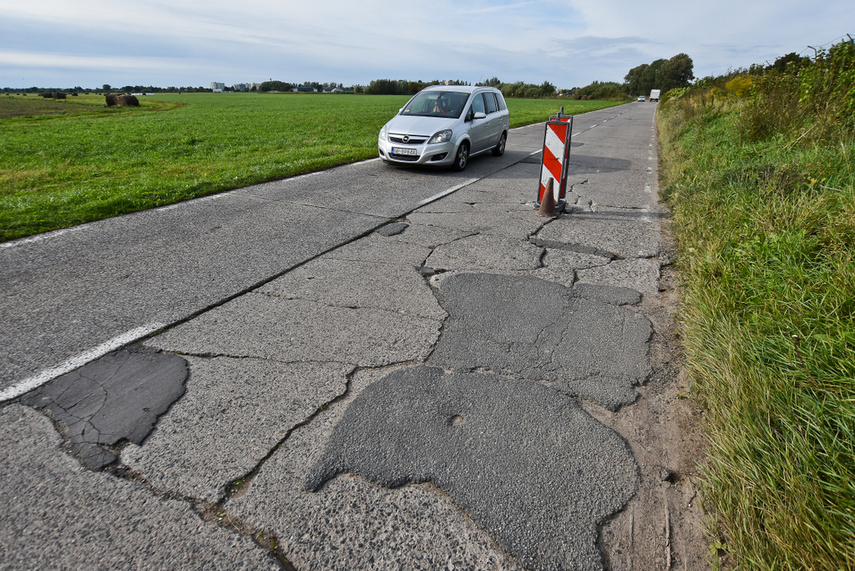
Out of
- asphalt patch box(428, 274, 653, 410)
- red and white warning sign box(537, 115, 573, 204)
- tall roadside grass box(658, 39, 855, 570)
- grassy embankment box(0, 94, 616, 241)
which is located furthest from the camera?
grassy embankment box(0, 94, 616, 241)

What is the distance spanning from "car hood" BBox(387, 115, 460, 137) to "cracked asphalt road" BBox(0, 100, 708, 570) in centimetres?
496

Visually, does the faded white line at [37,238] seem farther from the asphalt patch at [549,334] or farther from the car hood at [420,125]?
the car hood at [420,125]

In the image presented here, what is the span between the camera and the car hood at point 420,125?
1033 centimetres

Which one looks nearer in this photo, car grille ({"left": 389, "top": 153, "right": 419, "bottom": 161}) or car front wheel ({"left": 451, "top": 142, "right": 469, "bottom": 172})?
car grille ({"left": 389, "top": 153, "right": 419, "bottom": 161})

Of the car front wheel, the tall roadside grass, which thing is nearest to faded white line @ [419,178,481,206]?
the car front wheel

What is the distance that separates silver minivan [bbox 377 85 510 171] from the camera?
10.2m

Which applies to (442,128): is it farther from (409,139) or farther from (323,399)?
(323,399)

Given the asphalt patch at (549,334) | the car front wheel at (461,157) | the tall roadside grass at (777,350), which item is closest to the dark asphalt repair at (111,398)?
the asphalt patch at (549,334)

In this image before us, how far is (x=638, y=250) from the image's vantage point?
5910 mm

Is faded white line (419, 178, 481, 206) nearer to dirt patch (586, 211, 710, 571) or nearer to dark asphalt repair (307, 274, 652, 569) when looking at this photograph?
dark asphalt repair (307, 274, 652, 569)

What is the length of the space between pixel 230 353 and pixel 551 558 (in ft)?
8.06

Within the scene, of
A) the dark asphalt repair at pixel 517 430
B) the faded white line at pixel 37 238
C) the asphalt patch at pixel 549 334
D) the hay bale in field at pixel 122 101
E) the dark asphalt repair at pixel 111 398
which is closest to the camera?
the dark asphalt repair at pixel 517 430

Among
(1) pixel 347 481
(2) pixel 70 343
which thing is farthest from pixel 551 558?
(2) pixel 70 343

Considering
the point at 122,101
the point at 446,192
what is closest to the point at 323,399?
the point at 446,192
